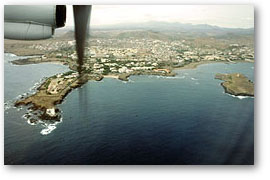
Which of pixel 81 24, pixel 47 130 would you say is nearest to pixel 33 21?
pixel 81 24

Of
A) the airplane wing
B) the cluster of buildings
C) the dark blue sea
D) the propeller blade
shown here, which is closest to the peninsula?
the cluster of buildings

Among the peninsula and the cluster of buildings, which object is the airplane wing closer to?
the peninsula

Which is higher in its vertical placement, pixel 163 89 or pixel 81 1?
pixel 81 1

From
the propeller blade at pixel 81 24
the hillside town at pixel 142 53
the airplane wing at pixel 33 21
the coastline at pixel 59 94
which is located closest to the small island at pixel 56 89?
the coastline at pixel 59 94

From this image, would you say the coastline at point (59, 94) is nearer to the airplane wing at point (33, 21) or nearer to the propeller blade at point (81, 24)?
the propeller blade at point (81, 24)
